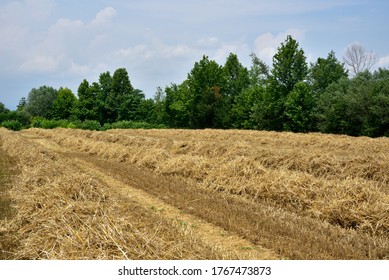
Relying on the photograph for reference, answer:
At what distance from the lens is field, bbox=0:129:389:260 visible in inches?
225

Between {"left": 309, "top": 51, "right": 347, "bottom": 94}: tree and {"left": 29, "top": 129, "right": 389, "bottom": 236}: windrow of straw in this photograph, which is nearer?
{"left": 29, "top": 129, "right": 389, "bottom": 236}: windrow of straw

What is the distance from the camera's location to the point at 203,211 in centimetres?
836

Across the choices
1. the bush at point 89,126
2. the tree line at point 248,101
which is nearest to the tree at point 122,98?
the tree line at point 248,101

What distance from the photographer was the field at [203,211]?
18.7ft

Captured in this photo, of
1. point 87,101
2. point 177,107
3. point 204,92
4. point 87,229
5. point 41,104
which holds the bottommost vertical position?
point 87,229

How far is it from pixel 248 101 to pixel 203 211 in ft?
145

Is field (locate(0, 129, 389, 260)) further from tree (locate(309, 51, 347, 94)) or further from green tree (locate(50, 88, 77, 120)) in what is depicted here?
green tree (locate(50, 88, 77, 120))

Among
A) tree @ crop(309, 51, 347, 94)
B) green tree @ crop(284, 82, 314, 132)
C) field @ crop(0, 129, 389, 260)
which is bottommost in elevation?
field @ crop(0, 129, 389, 260)

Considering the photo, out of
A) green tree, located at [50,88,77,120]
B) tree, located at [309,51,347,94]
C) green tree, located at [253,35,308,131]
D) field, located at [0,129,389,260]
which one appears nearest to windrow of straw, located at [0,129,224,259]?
field, located at [0,129,389,260]

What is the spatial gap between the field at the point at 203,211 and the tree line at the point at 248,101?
93.2 ft

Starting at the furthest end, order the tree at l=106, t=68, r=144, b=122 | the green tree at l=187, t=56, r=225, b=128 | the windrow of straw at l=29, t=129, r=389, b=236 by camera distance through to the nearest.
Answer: the tree at l=106, t=68, r=144, b=122, the green tree at l=187, t=56, r=225, b=128, the windrow of straw at l=29, t=129, r=389, b=236

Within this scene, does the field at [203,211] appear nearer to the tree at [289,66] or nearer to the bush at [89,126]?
the tree at [289,66]

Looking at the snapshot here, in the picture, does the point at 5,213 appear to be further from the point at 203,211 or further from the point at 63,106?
the point at 63,106

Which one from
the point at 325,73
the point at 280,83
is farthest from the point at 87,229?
the point at 325,73
